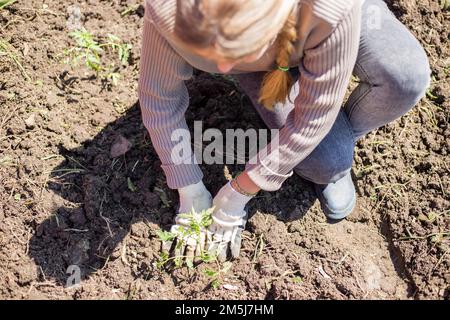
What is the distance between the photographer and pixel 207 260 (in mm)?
1906

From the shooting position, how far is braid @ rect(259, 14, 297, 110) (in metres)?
1.39

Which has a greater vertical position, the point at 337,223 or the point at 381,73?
the point at 381,73

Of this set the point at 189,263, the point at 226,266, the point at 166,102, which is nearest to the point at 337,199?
the point at 226,266

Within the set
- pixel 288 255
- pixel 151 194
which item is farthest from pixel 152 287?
pixel 288 255

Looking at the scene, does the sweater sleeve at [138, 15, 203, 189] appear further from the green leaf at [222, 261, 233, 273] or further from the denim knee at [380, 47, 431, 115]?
the denim knee at [380, 47, 431, 115]

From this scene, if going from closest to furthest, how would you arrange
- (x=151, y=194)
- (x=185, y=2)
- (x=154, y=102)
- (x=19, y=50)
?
(x=185, y=2)
(x=154, y=102)
(x=151, y=194)
(x=19, y=50)

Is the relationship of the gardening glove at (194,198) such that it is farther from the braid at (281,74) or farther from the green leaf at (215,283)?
the braid at (281,74)

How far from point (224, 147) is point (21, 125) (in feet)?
2.22

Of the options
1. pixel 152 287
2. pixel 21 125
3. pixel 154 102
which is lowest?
pixel 152 287

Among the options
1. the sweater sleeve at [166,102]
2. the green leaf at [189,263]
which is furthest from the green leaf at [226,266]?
the sweater sleeve at [166,102]

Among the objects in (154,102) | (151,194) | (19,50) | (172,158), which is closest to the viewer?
(154,102)

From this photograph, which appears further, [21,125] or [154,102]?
[21,125]

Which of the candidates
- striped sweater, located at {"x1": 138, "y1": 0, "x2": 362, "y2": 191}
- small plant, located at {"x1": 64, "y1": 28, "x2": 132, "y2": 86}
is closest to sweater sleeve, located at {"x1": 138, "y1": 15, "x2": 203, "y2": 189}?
striped sweater, located at {"x1": 138, "y1": 0, "x2": 362, "y2": 191}

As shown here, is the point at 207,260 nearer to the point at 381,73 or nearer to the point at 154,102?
the point at 154,102
